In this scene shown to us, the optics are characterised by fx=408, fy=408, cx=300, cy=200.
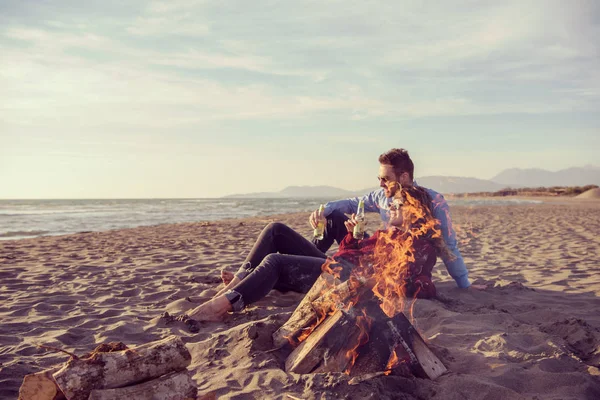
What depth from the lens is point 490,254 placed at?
349 inches

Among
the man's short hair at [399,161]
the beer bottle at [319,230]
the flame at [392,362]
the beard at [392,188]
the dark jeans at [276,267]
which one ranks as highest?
the man's short hair at [399,161]

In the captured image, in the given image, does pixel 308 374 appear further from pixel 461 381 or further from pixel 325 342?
pixel 461 381

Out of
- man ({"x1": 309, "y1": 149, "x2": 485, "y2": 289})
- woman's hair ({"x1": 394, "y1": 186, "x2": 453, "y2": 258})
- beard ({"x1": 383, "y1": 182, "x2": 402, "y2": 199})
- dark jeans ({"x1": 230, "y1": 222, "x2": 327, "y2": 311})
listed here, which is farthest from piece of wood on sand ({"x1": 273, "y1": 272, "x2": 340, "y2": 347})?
beard ({"x1": 383, "y1": 182, "x2": 402, "y2": 199})

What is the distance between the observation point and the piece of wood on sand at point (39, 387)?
2.31 metres

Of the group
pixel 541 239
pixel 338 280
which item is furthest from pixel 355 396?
pixel 541 239

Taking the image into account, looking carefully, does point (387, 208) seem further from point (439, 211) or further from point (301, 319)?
point (301, 319)

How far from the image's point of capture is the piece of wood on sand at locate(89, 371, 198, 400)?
2.32 m

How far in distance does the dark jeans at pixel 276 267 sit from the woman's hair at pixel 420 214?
1.16 meters

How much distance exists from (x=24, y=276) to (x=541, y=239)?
38.5ft

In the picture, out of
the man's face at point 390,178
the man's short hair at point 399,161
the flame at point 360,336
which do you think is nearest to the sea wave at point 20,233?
the man's face at point 390,178

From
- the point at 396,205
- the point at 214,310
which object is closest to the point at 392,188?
the point at 396,205

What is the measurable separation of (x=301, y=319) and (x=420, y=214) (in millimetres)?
1617

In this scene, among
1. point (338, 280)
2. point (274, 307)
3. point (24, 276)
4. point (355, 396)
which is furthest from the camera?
point (24, 276)

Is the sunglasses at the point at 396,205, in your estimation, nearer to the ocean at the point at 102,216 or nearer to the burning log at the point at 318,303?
the burning log at the point at 318,303
